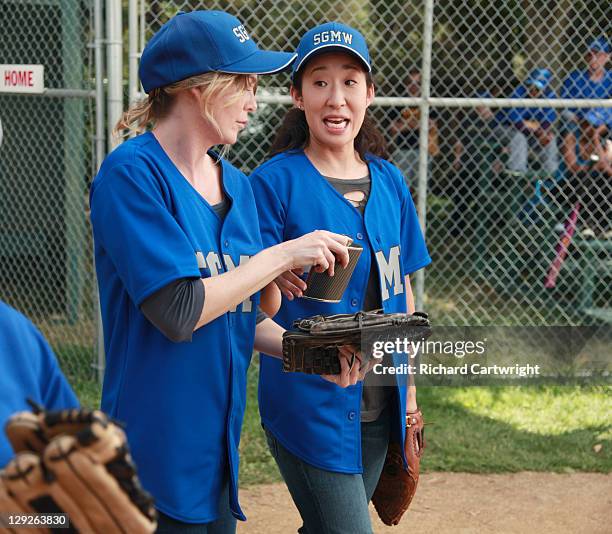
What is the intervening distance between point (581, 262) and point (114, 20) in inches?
185

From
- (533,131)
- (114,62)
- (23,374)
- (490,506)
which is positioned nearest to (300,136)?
(23,374)

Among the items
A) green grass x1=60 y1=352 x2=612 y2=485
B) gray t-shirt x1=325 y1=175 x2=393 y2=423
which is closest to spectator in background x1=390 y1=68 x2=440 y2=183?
green grass x1=60 y1=352 x2=612 y2=485

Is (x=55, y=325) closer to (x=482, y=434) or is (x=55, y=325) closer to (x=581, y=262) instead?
(x=482, y=434)

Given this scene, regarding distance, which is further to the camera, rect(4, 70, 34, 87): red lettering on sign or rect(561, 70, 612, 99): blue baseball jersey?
rect(561, 70, 612, 99): blue baseball jersey

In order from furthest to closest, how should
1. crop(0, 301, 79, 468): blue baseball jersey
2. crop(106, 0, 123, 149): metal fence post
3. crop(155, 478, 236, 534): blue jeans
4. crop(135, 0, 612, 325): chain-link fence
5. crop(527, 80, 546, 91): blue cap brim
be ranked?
crop(527, 80, 546, 91): blue cap brim → crop(135, 0, 612, 325): chain-link fence → crop(106, 0, 123, 149): metal fence post → crop(155, 478, 236, 534): blue jeans → crop(0, 301, 79, 468): blue baseball jersey

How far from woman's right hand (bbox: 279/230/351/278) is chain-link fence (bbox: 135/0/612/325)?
4.58 metres

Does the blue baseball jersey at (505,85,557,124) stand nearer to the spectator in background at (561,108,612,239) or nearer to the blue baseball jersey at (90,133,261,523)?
the spectator in background at (561,108,612,239)

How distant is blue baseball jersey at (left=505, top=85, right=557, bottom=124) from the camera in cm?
816

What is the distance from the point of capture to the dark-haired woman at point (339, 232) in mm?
2838

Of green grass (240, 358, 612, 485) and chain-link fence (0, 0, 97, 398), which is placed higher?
chain-link fence (0, 0, 97, 398)

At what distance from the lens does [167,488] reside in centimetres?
224

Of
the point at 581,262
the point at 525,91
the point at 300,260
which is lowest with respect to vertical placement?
the point at 581,262

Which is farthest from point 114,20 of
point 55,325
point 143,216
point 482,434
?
point 143,216

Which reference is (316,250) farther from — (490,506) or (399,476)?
(490,506)
